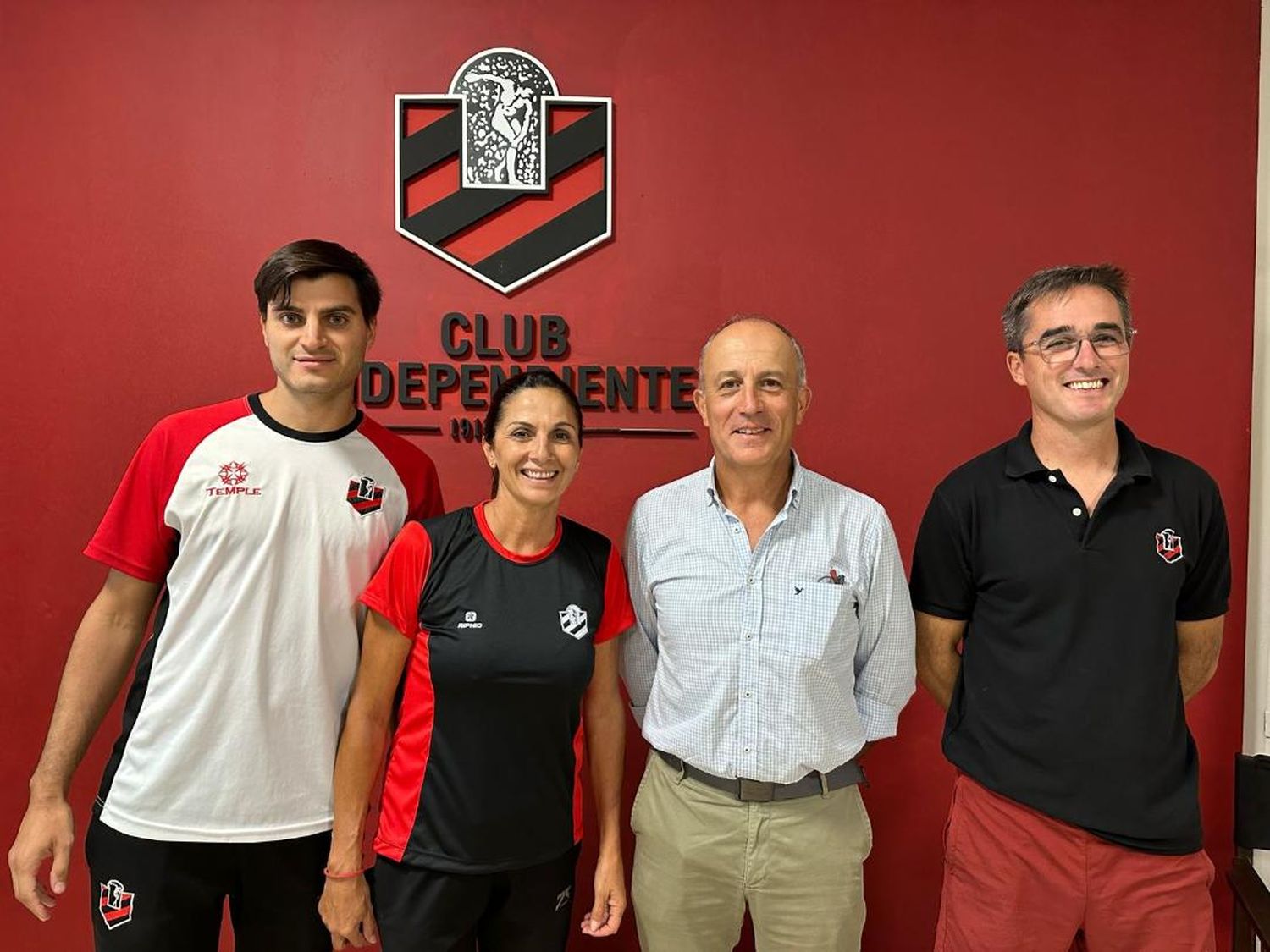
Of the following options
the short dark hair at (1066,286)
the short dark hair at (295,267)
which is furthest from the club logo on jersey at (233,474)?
the short dark hair at (1066,286)

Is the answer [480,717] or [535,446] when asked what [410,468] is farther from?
[480,717]

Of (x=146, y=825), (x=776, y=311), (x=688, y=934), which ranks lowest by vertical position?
(x=688, y=934)

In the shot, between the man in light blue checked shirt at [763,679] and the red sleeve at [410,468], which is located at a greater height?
the red sleeve at [410,468]

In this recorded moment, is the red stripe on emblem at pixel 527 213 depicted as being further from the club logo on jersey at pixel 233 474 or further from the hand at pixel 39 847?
the hand at pixel 39 847

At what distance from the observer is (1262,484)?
216 centimetres

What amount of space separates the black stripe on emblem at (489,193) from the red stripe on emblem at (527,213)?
0.07ft

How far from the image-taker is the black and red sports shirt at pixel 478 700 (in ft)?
4.89

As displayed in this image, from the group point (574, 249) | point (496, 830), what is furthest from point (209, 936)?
point (574, 249)

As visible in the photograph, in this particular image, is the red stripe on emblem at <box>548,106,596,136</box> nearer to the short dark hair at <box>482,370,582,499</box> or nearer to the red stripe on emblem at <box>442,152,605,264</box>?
the red stripe on emblem at <box>442,152,605,264</box>

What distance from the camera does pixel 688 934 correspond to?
65.8 inches

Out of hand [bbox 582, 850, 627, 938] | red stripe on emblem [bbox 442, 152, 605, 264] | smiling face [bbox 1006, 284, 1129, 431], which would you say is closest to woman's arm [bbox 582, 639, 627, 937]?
hand [bbox 582, 850, 627, 938]

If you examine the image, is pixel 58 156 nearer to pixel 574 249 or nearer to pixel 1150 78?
pixel 574 249

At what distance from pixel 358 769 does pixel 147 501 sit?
2.13ft

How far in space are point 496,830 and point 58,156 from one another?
82.0 inches
